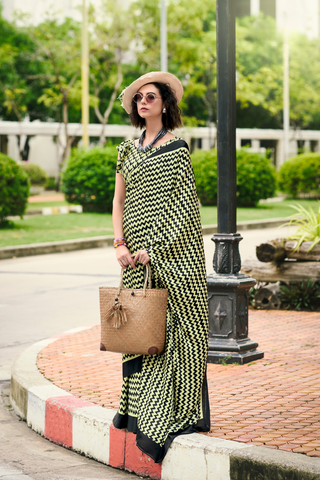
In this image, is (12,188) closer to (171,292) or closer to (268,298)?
(268,298)

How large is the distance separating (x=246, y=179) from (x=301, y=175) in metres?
5.78

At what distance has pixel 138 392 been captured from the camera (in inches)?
141

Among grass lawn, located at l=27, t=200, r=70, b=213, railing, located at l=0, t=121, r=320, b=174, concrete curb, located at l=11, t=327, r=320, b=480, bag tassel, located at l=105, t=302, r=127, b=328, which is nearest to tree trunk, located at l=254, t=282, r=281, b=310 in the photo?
concrete curb, located at l=11, t=327, r=320, b=480

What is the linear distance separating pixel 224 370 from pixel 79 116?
3526cm

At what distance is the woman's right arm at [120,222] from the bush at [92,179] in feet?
56.5

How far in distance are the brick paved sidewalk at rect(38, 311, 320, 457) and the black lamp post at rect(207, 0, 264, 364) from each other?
21 centimetres

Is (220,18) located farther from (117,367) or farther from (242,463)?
(242,463)

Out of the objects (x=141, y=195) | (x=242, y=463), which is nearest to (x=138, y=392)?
(x=242, y=463)

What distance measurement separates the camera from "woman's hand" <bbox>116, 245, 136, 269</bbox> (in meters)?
3.55

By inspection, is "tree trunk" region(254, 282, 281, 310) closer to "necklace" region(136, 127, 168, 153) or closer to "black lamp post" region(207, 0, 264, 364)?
"black lamp post" region(207, 0, 264, 364)

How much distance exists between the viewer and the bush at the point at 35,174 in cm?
3122

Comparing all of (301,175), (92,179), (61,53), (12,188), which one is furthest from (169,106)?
(61,53)

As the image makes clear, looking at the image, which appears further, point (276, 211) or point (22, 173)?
point (276, 211)

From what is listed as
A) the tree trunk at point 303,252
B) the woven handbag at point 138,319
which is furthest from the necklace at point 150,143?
the tree trunk at point 303,252
